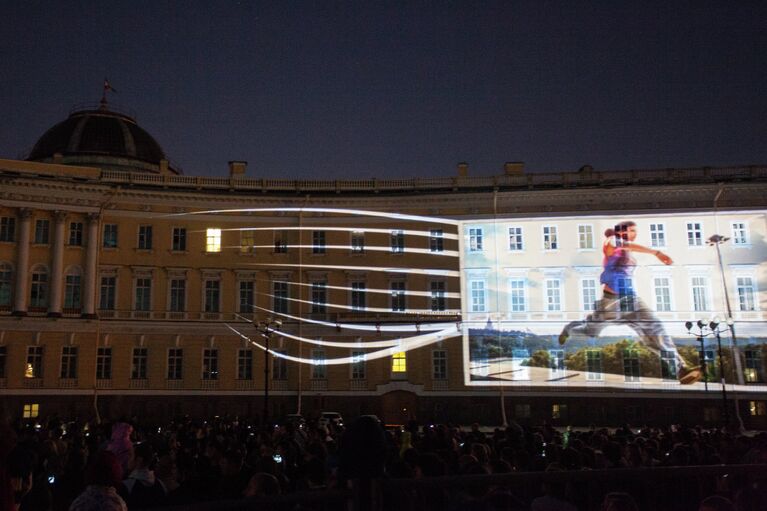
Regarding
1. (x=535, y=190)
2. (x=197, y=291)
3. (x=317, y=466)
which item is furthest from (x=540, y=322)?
(x=317, y=466)

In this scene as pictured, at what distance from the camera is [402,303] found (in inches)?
1986

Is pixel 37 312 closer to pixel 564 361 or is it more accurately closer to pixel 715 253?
pixel 564 361

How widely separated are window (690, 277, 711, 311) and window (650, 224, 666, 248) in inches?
110

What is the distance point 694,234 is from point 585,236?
20.9 feet

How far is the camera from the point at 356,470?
473 centimetres

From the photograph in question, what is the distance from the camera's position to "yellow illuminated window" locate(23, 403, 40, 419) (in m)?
45.4

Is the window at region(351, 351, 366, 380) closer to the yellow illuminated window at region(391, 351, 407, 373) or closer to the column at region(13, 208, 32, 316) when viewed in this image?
the yellow illuminated window at region(391, 351, 407, 373)

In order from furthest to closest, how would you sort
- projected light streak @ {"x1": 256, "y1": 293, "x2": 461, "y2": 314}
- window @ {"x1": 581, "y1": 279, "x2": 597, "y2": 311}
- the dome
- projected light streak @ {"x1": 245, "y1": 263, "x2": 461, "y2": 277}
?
the dome
projected light streak @ {"x1": 245, "y1": 263, "x2": 461, "y2": 277}
projected light streak @ {"x1": 256, "y1": 293, "x2": 461, "y2": 314}
window @ {"x1": 581, "y1": 279, "x2": 597, "y2": 311}

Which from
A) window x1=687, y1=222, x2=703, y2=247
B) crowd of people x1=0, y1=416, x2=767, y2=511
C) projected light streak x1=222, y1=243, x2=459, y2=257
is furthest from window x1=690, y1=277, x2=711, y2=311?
crowd of people x1=0, y1=416, x2=767, y2=511

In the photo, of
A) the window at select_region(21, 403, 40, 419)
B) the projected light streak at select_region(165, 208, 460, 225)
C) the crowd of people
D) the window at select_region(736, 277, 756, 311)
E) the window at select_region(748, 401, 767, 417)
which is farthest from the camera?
the projected light streak at select_region(165, 208, 460, 225)

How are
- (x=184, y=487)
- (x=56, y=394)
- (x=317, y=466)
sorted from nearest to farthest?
1. (x=184, y=487)
2. (x=317, y=466)
3. (x=56, y=394)

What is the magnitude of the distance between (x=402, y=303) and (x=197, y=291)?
1294cm

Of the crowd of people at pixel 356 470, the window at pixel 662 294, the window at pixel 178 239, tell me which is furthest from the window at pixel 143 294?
the window at pixel 662 294

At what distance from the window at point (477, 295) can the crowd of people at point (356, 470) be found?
2837 cm
